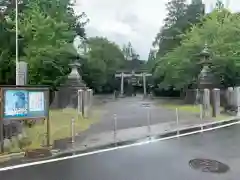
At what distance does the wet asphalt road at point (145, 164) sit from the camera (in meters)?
6.79

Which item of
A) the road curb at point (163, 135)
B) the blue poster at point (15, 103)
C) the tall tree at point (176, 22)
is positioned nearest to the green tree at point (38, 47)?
the road curb at point (163, 135)

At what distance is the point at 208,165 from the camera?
784 centimetres

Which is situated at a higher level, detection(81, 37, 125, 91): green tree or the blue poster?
detection(81, 37, 125, 91): green tree

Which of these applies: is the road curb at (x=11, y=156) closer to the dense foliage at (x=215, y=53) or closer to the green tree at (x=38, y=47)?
the green tree at (x=38, y=47)

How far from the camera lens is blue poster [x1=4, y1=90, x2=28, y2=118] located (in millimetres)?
8734

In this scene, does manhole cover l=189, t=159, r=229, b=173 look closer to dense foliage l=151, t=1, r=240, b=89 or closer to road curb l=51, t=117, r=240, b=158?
road curb l=51, t=117, r=240, b=158

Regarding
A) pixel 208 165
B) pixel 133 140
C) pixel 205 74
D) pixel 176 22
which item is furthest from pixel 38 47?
pixel 176 22

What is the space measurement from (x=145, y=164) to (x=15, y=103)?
165 inches

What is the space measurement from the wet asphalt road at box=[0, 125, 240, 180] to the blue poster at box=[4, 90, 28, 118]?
7.08 ft

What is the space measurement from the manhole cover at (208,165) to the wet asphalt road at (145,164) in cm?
→ 16

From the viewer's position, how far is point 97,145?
32.9 ft

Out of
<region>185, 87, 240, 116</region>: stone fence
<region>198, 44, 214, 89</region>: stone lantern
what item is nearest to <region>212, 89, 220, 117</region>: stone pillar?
<region>185, 87, 240, 116</region>: stone fence

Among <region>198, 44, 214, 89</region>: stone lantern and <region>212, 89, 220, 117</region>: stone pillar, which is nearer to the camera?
<region>212, 89, 220, 117</region>: stone pillar

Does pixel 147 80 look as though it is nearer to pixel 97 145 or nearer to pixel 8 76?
pixel 8 76
